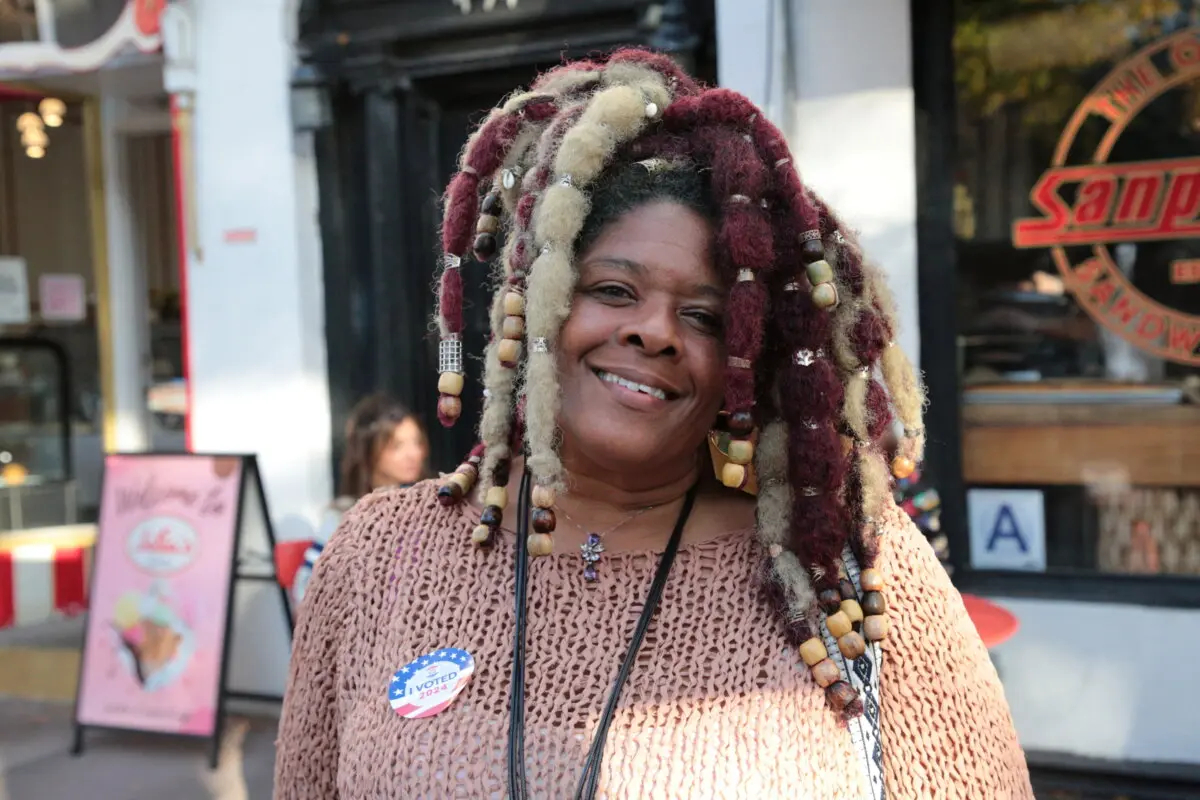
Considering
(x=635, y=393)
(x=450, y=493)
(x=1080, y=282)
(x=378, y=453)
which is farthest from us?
(x=1080, y=282)

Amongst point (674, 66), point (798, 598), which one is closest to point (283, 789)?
point (798, 598)

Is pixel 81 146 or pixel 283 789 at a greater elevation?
pixel 81 146

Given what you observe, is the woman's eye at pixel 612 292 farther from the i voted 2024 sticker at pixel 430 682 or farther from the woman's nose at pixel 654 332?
the i voted 2024 sticker at pixel 430 682

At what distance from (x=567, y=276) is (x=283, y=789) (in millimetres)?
997

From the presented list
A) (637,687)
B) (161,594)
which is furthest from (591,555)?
(161,594)

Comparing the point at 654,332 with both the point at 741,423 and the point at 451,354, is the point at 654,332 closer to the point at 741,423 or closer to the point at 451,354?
the point at 741,423

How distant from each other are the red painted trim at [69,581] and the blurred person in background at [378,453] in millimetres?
2820

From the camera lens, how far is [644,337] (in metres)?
1.49

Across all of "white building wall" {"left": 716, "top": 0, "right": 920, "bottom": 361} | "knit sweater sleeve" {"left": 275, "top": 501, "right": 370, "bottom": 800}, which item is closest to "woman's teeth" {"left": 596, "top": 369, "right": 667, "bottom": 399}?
"knit sweater sleeve" {"left": 275, "top": 501, "right": 370, "bottom": 800}

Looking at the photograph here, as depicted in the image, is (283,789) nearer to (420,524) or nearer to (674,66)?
(420,524)

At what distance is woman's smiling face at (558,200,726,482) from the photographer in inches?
59.7

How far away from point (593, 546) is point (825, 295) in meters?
0.53

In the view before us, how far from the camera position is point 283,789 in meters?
1.74

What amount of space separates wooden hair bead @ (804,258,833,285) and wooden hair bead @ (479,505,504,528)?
62cm
